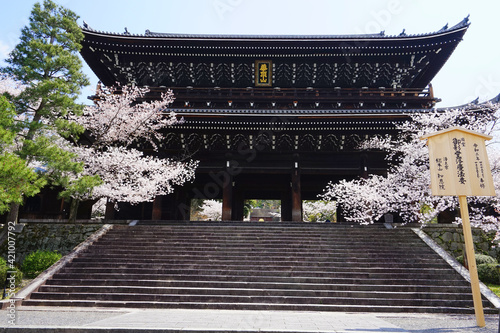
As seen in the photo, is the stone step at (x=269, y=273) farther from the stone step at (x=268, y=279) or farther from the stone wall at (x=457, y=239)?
the stone wall at (x=457, y=239)

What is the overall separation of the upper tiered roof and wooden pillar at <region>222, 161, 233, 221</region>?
6.54 metres

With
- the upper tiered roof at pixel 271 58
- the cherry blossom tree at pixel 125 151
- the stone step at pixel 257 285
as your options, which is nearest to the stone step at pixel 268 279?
the stone step at pixel 257 285

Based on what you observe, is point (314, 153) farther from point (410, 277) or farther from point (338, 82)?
point (410, 277)

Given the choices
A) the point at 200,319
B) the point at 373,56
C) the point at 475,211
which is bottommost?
the point at 200,319

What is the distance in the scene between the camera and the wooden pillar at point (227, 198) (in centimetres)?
1423

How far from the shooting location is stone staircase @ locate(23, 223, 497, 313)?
25.2ft

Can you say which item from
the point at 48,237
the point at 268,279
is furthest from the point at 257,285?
the point at 48,237

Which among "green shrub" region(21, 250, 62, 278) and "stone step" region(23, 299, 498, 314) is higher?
"green shrub" region(21, 250, 62, 278)

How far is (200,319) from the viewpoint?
19.6 ft

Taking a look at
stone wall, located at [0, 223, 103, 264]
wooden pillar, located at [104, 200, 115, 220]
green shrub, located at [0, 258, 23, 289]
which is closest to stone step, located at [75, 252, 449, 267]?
green shrub, located at [0, 258, 23, 289]

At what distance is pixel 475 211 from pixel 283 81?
1178 centimetres

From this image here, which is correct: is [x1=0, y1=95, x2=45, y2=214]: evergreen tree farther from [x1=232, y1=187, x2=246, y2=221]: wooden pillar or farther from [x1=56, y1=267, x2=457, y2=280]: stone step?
[x1=232, y1=187, x2=246, y2=221]: wooden pillar

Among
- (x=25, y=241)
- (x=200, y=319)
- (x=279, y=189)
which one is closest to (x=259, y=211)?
(x=279, y=189)

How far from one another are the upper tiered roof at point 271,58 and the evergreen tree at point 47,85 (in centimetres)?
591
